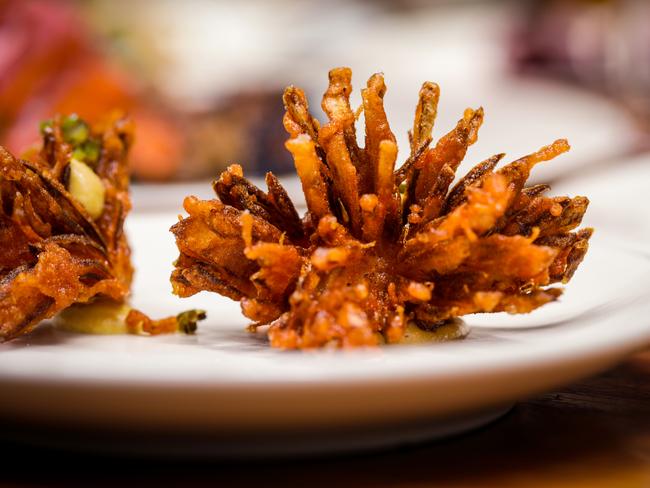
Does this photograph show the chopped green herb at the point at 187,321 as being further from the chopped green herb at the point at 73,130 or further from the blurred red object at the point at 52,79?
the blurred red object at the point at 52,79

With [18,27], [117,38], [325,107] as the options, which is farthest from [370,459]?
[117,38]

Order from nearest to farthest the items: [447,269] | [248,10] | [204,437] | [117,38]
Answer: [204,437] → [447,269] → [117,38] → [248,10]

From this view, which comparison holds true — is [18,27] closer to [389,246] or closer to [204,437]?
[389,246]

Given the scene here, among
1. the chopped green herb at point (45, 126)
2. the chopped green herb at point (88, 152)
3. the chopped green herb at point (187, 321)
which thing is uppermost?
the chopped green herb at point (45, 126)

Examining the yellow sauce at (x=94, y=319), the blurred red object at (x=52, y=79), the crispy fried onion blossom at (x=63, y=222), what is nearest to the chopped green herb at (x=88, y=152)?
the crispy fried onion blossom at (x=63, y=222)

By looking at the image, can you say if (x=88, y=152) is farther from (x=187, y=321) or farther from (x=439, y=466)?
(x=439, y=466)

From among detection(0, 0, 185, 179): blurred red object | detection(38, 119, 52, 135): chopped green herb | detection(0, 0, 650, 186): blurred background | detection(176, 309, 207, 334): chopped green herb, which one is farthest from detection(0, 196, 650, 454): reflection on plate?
detection(0, 0, 185, 179): blurred red object
